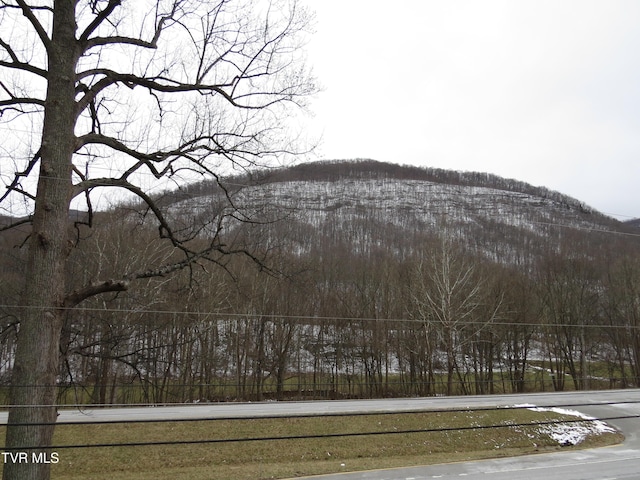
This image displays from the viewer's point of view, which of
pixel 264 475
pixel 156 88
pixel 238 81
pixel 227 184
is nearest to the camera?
pixel 156 88

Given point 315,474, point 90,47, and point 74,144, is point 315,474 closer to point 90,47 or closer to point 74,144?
point 74,144

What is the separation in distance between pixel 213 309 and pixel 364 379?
1431 centimetres

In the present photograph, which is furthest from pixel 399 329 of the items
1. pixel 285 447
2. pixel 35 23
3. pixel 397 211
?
pixel 35 23

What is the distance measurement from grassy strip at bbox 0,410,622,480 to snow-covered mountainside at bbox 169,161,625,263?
6410 millimetres

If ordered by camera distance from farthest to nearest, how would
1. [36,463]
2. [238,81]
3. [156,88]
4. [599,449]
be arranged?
1. [599,449]
2. [238,81]
3. [156,88]
4. [36,463]

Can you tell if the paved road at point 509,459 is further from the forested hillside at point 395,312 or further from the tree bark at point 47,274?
the tree bark at point 47,274

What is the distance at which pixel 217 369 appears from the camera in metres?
30.5

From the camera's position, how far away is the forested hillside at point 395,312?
82.0 ft

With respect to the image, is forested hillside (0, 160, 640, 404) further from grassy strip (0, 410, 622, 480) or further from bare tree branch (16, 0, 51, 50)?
bare tree branch (16, 0, 51, 50)

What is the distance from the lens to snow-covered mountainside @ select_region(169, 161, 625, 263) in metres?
9.09

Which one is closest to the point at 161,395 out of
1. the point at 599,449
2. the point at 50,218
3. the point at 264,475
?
the point at 264,475

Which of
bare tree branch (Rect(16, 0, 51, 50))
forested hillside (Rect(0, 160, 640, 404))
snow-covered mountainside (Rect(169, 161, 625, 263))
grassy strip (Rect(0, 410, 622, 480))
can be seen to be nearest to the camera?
bare tree branch (Rect(16, 0, 51, 50))

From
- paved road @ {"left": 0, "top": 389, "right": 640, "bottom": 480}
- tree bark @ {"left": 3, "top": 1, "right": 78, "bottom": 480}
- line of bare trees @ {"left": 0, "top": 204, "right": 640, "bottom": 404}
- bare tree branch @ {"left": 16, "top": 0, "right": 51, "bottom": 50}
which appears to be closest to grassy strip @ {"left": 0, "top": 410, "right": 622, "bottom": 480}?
paved road @ {"left": 0, "top": 389, "right": 640, "bottom": 480}

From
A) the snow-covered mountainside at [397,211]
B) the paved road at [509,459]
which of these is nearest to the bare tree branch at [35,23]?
the snow-covered mountainside at [397,211]
